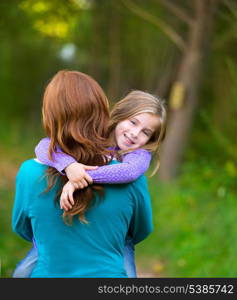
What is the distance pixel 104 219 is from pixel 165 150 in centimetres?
773

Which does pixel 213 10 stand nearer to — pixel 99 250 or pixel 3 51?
pixel 99 250

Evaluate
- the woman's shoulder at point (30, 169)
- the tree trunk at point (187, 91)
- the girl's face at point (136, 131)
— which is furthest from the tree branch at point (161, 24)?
the woman's shoulder at point (30, 169)

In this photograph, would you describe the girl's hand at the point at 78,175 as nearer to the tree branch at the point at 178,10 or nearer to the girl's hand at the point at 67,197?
the girl's hand at the point at 67,197

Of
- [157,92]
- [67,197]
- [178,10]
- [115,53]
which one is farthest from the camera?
[115,53]

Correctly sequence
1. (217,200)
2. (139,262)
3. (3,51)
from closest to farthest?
(139,262) → (217,200) → (3,51)

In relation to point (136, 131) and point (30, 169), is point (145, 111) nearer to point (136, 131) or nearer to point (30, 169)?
point (136, 131)

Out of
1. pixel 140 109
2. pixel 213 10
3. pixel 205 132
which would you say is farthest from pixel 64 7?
pixel 140 109

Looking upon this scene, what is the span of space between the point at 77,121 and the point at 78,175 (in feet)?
0.77

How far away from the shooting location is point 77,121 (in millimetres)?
2629

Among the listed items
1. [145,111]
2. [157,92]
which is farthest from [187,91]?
[145,111]

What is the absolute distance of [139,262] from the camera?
6.92 metres

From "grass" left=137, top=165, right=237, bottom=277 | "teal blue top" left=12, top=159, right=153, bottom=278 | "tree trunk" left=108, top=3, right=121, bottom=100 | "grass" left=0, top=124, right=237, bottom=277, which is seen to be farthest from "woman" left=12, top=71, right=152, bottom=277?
"tree trunk" left=108, top=3, right=121, bottom=100

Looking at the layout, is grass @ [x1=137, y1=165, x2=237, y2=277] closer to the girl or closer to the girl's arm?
the girl

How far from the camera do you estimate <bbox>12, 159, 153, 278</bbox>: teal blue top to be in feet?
8.63
